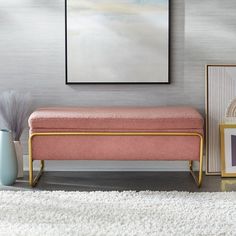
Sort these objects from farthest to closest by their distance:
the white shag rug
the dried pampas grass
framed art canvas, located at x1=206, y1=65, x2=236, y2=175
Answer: framed art canvas, located at x1=206, y1=65, x2=236, y2=175 → the dried pampas grass → the white shag rug

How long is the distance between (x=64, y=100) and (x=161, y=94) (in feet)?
2.77

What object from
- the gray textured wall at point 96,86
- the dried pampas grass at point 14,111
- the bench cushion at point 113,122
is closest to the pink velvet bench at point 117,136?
the bench cushion at point 113,122

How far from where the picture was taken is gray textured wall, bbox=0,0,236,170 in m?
4.73

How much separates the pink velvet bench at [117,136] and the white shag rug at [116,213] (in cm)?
37

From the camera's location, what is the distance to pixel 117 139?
4203 millimetres

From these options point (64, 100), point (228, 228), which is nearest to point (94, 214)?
point (228, 228)

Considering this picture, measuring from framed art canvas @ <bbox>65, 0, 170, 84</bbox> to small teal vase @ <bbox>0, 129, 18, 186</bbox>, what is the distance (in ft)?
2.65

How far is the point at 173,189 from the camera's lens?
4.20 meters

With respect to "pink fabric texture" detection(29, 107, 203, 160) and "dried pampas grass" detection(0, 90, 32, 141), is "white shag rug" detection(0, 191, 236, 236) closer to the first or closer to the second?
"pink fabric texture" detection(29, 107, 203, 160)

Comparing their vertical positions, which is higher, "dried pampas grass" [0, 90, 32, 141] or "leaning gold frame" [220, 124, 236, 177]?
"dried pampas grass" [0, 90, 32, 141]

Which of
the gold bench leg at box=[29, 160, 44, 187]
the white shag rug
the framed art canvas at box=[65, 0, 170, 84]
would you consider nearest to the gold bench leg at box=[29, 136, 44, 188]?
the gold bench leg at box=[29, 160, 44, 187]

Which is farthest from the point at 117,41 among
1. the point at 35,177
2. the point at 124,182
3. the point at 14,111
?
the point at 35,177

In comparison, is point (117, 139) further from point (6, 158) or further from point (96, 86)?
point (6, 158)

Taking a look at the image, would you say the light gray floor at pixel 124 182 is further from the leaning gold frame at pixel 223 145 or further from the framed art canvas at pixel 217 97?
the framed art canvas at pixel 217 97
